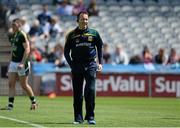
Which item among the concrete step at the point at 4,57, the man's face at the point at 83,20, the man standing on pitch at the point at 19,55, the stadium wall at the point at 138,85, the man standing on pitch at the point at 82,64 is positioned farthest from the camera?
the stadium wall at the point at 138,85

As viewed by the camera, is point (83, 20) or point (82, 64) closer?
point (83, 20)

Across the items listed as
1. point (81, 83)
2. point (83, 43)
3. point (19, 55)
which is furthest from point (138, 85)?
point (83, 43)

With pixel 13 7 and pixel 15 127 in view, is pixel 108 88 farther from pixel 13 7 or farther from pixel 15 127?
pixel 15 127

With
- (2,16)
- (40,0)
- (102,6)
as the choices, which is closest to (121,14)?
(102,6)

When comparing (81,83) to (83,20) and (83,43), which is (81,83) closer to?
(83,43)

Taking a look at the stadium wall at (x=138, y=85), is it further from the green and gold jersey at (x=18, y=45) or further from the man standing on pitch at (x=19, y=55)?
the green and gold jersey at (x=18, y=45)

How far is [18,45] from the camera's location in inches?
734

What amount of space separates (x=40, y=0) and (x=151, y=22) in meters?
5.81

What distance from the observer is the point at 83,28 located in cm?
1481

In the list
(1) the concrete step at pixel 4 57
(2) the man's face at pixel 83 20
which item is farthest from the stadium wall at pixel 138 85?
(2) the man's face at pixel 83 20

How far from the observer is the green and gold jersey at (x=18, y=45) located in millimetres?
18562

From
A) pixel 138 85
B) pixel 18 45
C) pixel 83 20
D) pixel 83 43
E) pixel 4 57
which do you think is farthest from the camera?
pixel 138 85

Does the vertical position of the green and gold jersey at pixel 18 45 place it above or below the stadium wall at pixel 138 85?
above

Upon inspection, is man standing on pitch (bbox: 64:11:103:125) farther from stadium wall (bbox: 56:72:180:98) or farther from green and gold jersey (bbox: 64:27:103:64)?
stadium wall (bbox: 56:72:180:98)
